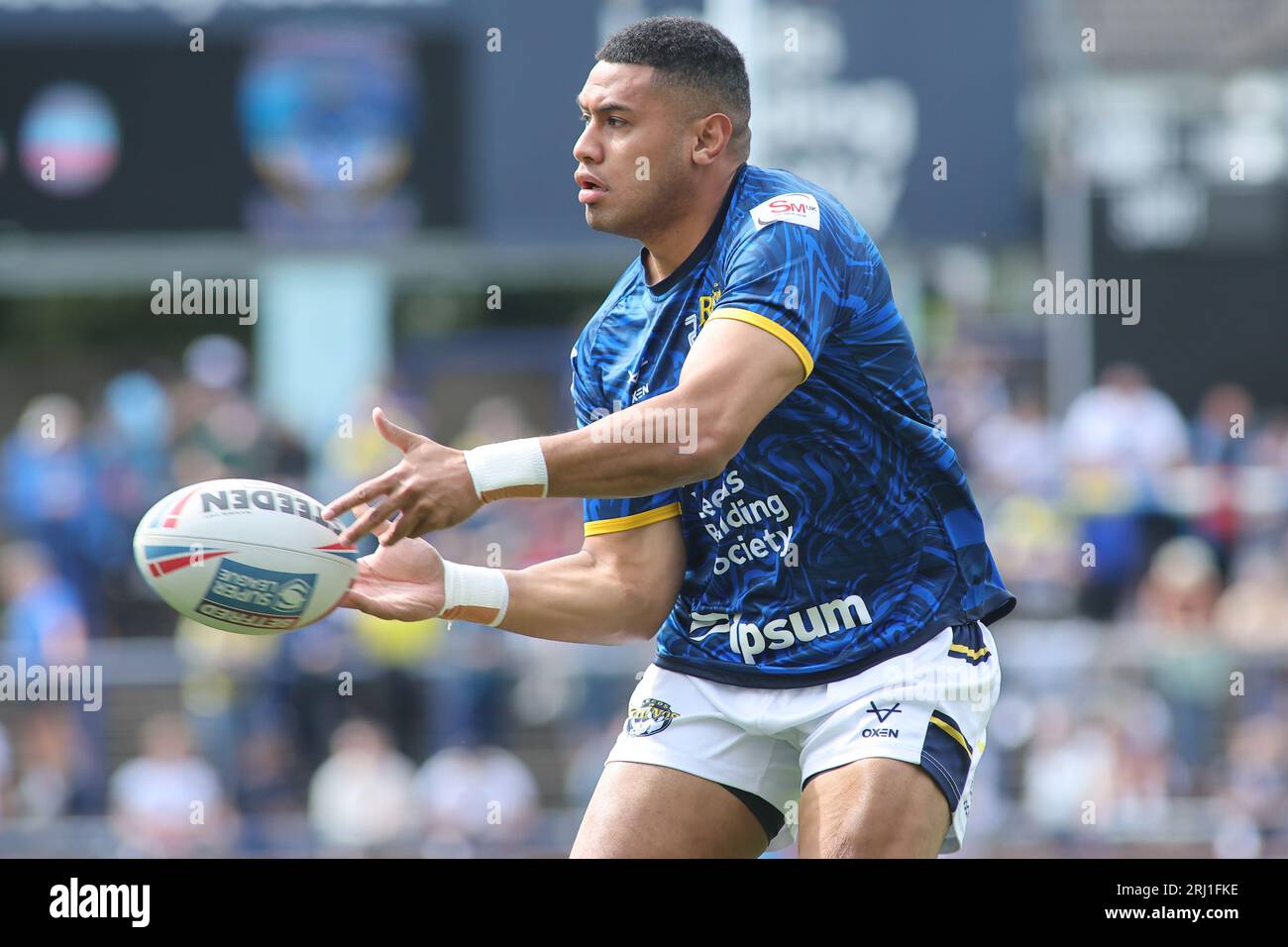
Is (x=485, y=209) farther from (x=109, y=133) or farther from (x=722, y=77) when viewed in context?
(x=722, y=77)

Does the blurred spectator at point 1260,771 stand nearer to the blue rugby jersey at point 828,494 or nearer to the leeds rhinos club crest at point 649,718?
the blue rugby jersey at point 828,494

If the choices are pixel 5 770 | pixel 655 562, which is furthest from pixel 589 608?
pixel 5 770

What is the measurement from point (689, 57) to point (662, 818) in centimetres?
204

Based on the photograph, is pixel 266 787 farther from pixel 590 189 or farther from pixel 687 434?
pixel 687 434

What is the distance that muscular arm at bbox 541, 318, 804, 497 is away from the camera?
4.17 metres

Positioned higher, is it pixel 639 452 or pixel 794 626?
pixel 639 452

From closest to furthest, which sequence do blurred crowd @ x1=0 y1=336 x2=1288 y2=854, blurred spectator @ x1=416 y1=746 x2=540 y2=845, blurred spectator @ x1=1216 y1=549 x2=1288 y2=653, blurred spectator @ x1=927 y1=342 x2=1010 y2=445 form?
blurred crowd @ x1=0 y1=336 x2=1288 y2=854 → blurred spectator @ x1=416 y1=746 x2=540 y2=845 → blurred spectator @ x1=1216 y1=549 x2=1288 y2=653 → blurred spectator @ x1=927 y1=342 x2=1010 y2=445

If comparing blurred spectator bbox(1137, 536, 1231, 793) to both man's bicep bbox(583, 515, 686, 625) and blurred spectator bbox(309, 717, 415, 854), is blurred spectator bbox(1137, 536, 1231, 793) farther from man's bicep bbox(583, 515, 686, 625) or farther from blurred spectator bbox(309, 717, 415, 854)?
man's bicep bbox(583, 515, 686, 625)

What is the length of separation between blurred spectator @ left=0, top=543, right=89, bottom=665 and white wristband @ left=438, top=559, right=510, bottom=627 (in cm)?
735

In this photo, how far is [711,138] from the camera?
482 cm

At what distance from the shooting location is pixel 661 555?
5.03 m

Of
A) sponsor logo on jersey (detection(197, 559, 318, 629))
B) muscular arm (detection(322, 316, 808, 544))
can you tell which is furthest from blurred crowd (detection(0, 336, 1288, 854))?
muscular arm (detection(322, 316, 808, 544))

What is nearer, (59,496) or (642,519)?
(642,519)

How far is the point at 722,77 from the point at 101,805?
8.11 m
